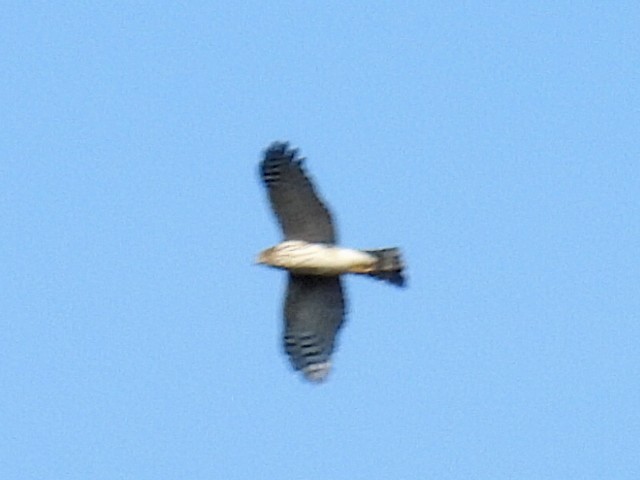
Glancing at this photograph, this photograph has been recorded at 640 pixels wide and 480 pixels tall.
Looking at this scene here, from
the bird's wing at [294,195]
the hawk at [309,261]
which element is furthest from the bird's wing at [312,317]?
the bird's wing at [294,195]

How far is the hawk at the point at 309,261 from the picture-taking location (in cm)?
5022

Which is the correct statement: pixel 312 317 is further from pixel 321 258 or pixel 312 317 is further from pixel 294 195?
pixel 294 195

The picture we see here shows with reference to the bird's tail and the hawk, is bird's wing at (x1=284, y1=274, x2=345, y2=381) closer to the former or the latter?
the hawk

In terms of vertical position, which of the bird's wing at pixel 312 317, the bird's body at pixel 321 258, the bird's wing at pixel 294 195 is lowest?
the bird's wing at pixel 312 317

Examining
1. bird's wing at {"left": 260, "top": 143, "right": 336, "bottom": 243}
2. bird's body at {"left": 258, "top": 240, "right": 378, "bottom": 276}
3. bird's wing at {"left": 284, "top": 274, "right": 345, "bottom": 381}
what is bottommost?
bird's wing at {"left": 284, "top": 274, "right": 345, "bottom": 381}

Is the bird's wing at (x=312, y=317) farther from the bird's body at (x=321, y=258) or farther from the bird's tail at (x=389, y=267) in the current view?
the bird's tail at (x=389, y=267)

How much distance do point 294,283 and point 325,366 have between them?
118cm

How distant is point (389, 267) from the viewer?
165 ft

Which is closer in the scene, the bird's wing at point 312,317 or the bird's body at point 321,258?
the bird's body at point 321,258

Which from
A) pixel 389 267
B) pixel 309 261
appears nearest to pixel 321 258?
pixel 309 261

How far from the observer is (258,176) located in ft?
165

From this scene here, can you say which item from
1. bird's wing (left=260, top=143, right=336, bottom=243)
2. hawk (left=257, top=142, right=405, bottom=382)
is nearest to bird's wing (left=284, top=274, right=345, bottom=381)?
hawk (left=257, top=142, right=405, bottom=382)

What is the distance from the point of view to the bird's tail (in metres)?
50.2

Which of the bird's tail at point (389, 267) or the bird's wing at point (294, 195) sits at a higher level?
the bird's wing at point (294, 195)
